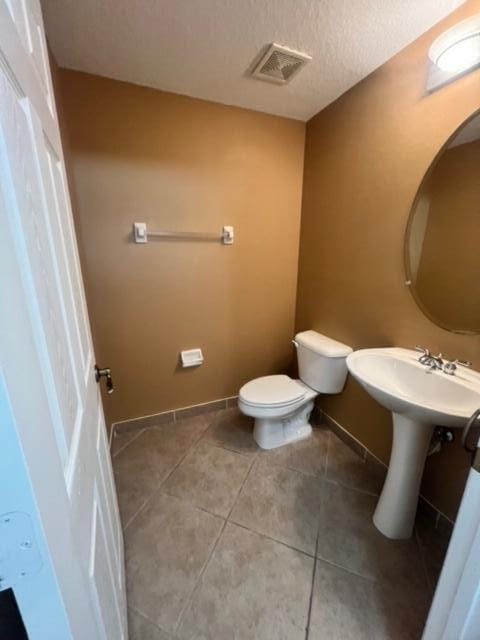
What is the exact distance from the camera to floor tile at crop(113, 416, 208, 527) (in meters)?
1.49

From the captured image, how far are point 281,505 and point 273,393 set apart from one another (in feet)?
2.02

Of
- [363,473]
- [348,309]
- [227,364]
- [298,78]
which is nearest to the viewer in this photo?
[298,78]

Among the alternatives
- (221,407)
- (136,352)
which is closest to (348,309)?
(221,407)

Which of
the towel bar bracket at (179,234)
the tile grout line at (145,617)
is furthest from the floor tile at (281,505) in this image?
the towel bar bracket at (179,234)

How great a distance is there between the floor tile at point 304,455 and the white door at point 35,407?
129cm

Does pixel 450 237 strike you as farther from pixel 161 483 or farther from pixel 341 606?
pixel 161 483

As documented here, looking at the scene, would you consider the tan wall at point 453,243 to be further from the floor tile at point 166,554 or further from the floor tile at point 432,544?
the floor tile at point 166,554

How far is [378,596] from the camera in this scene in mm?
1070

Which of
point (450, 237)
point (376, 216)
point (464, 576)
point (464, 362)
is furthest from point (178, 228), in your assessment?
point (464, 576)

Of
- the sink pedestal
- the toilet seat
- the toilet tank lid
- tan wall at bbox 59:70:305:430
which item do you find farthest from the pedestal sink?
tan wall at bbox 59:70:305:430

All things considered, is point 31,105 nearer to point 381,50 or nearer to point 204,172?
point 204,172

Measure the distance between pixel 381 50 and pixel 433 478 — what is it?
6.88 ft

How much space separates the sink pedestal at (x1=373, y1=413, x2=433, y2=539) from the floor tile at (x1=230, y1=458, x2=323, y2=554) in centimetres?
33

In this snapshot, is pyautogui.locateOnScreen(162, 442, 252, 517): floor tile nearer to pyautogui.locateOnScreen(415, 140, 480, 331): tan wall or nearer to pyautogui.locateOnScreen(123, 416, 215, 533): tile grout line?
pyautogui.locateOnScreen(123, 416, 215, 533): tile grout line
